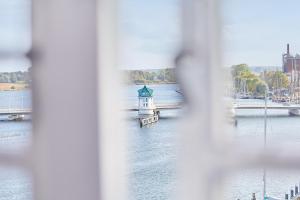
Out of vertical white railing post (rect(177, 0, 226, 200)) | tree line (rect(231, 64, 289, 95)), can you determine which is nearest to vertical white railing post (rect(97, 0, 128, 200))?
vertical white railing post (rect(177, 0, 226, 200))

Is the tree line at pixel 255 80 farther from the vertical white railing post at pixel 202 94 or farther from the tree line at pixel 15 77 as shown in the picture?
the tree line at pixel 15 77

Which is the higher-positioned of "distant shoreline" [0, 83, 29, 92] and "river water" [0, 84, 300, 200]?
"distant shoreline" [0, 83, 29, 92]

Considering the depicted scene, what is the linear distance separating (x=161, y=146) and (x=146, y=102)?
11cm

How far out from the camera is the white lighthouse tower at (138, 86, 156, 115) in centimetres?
117

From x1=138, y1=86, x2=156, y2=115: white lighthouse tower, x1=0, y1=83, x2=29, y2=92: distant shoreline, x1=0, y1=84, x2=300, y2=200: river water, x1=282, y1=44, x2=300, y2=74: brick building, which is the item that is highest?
x1=282, y1=44, x2=300, y2=74: brick building

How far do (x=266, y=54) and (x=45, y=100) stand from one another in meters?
0.50

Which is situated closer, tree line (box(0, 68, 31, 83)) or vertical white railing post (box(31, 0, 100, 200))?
vertical white railing post (box(31, 0, 100, 200))

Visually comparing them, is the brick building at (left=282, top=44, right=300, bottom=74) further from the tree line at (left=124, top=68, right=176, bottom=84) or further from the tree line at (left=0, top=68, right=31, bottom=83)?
the tree line at (left=0, top=68, right=31, bottom=83)

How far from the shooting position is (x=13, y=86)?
122 cm

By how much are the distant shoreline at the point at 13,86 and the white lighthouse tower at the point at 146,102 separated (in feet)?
0.91

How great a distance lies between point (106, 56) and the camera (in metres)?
1.11

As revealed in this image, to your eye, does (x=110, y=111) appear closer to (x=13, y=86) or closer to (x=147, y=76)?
(x=147, y=76)

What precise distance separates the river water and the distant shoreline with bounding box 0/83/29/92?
0.01 m

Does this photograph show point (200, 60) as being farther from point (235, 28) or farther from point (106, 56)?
point (106, 56)
